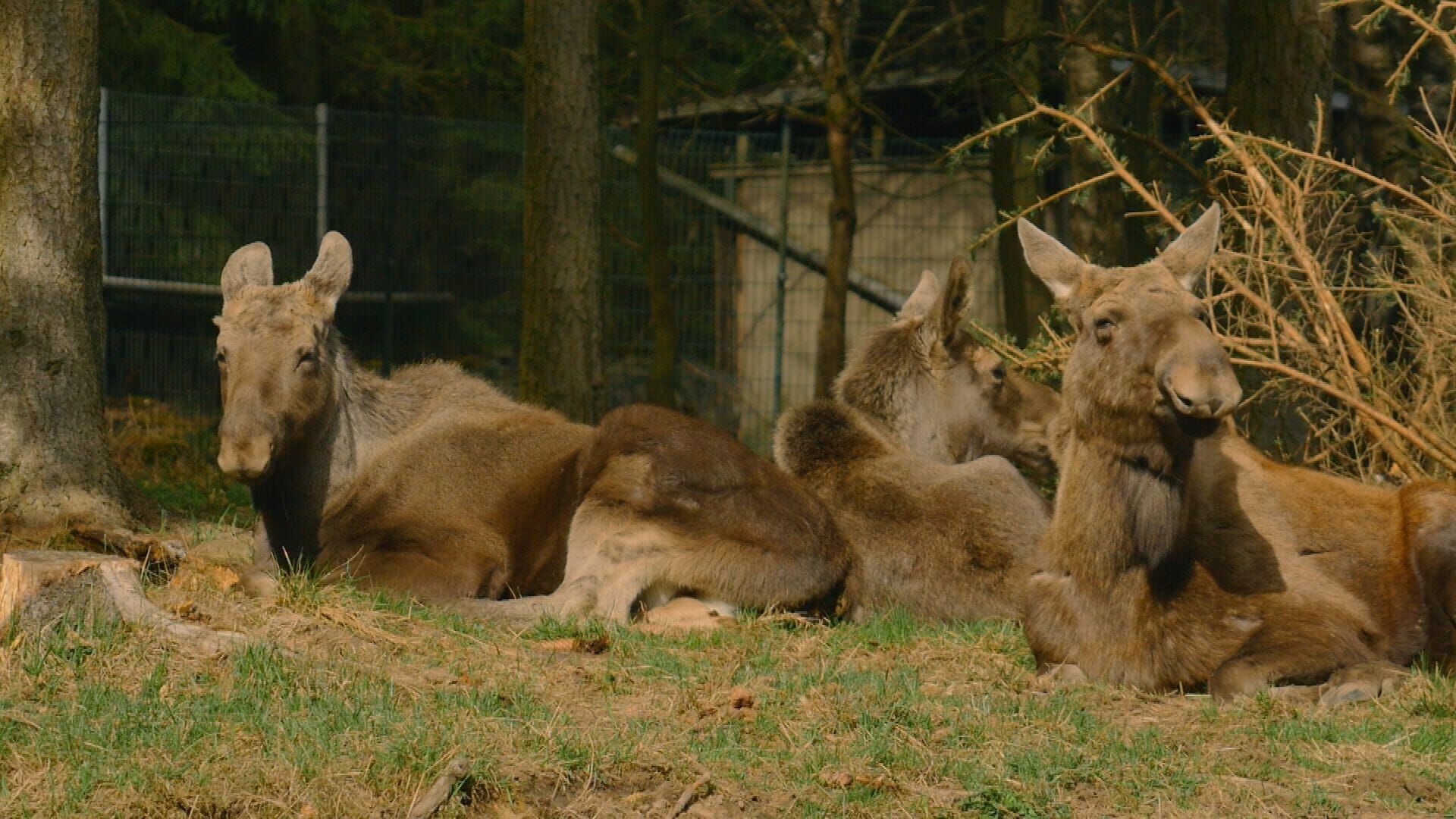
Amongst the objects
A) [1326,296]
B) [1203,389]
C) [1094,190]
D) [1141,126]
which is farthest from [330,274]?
[1141,126]

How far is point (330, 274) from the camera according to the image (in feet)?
27.6

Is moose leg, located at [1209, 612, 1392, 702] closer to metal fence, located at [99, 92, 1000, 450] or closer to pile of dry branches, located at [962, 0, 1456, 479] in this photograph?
pile of dry branches, located at [962, 0, 1456, 479]

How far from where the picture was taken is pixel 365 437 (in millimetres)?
8492

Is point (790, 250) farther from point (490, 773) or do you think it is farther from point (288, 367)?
point (490, 773)

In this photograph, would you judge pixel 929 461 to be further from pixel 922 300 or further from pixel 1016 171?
pixel 1016 171

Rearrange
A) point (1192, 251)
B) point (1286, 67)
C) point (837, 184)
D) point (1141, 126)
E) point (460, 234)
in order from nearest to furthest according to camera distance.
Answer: point (1192, 251), point (1286, 67), point (837, 184), point (1141, 126), point (460, 234)

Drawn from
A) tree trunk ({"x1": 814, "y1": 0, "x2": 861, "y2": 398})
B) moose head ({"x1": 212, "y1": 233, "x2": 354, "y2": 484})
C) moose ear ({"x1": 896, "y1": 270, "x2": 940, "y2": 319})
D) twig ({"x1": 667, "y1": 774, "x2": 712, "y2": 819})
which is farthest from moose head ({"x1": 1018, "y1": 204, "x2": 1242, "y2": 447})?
tree trunk ({"x1": 814, "y1": 0, "x2": 861, "y2": 398})

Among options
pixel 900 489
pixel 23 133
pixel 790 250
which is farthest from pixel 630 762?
pixel 790 250

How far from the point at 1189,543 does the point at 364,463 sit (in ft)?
13.6

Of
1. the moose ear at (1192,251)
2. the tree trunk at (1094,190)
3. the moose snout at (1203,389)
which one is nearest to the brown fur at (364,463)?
the moose ear at (1192,251)

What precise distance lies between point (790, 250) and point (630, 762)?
1432 centimetres

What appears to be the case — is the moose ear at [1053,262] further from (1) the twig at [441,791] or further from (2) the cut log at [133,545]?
(2) the cut log at [133,545]

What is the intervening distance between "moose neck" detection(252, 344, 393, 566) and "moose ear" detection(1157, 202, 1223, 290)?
13.4 ft

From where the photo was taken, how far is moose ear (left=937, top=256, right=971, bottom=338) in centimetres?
930
